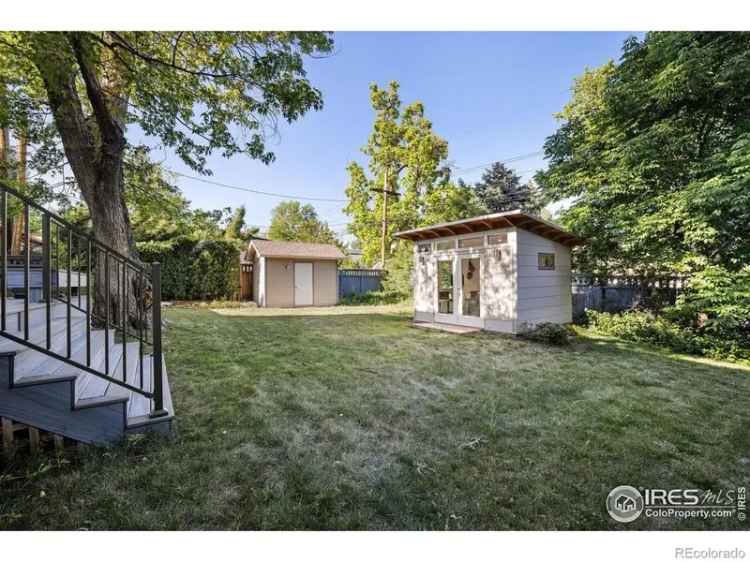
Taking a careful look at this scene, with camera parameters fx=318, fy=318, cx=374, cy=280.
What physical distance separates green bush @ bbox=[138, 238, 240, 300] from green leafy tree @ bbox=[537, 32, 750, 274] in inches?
439

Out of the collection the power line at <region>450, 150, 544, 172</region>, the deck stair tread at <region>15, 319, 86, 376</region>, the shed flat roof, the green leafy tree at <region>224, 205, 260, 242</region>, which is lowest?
the deck stair tread at <region>15, 319, 86, 376</region>

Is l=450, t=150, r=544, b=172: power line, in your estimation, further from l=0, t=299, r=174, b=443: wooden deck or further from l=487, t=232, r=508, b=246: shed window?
l=0, t=299, r=174, b=443: wooden deck

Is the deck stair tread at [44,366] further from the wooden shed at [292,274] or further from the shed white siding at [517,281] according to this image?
the wooden shed at [292,274]

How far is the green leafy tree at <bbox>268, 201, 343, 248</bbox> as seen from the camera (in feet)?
82.8

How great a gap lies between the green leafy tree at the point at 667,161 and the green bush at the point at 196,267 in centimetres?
1114

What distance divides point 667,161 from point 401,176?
10.2 meters

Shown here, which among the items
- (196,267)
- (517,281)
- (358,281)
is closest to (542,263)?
(517,281)

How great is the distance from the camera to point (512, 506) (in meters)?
1.63

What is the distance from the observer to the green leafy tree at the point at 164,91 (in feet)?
10.5

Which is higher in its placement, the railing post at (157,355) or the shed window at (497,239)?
the shed window at (497,239)

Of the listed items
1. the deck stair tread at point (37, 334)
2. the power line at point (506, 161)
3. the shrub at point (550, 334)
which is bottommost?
the shrub at point (550, 334)

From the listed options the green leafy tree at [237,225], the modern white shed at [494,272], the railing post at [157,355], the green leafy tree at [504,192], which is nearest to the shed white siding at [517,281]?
the modern white shed at [494,272]

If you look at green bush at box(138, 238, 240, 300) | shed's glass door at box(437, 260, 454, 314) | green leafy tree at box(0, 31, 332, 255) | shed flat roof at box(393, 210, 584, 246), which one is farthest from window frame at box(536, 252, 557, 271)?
green bush at box(138, 238, 240, 300)

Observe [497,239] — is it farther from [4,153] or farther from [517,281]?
[4,153]
